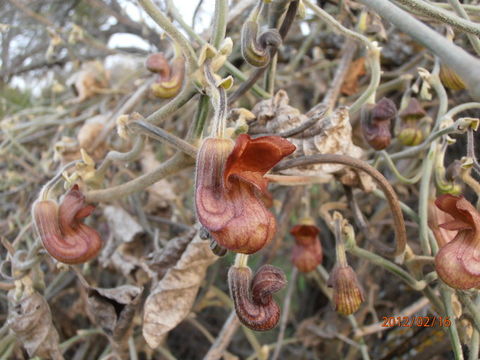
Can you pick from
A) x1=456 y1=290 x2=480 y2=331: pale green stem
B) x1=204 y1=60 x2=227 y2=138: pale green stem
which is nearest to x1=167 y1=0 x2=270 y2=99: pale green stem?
x1=204 y1=60 x2=227 y2=138: pale green stem

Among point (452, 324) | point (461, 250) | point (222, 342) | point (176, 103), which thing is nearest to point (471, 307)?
point (452, 324)

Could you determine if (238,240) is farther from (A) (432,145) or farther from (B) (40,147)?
(B) (40,147)

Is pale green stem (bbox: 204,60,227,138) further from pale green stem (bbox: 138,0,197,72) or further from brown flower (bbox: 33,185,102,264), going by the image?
brown flower (bbox: 33,185,102,264)

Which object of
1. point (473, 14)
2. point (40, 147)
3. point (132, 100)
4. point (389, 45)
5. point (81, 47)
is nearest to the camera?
point (473, 14)

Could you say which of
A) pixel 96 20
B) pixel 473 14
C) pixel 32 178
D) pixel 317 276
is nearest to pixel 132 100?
pixel 32 178

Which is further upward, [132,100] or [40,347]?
[132,100]

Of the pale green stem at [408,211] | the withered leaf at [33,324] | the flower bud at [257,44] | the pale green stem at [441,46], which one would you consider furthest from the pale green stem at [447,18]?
the withered leaf at [33,324]
